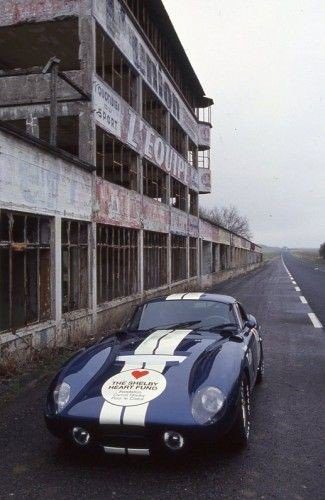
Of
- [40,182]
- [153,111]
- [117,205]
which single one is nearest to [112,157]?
[117,205]

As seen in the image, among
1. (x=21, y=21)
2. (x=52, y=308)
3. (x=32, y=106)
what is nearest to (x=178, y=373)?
(x=52, y=308)

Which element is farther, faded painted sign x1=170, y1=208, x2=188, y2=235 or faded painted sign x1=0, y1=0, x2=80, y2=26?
faded painted sign x1=170, y1=208, x2=188, y2=235

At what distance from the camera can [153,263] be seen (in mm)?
18312

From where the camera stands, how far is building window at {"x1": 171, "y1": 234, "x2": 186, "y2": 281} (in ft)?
73.3

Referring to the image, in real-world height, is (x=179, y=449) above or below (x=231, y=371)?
below

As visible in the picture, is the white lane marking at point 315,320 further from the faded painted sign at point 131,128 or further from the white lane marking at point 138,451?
the white lane marking at point 138,451

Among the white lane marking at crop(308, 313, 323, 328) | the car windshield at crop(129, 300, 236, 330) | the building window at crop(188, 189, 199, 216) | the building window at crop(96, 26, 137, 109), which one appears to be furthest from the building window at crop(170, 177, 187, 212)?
the car windshield at crop(129, 300, 236, 330)

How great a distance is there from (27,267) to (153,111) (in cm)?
1237

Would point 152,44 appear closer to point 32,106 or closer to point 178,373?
point 32,106

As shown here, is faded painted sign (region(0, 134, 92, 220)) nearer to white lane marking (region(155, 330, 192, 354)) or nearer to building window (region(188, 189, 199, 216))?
white lane marking (region(155, 330, 192, 354))

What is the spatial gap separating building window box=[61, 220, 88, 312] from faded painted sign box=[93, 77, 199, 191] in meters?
3.01

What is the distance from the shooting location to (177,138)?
2406cm

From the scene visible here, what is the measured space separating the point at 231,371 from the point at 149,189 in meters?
15.4

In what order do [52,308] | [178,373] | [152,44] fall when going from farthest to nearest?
1. [152,44]
2. [52,308]
3. [178,373]
